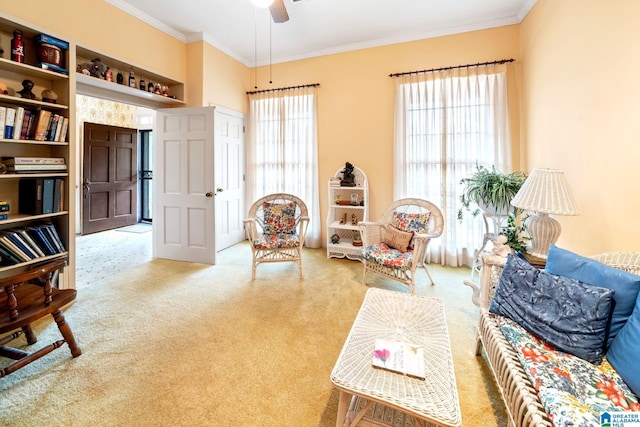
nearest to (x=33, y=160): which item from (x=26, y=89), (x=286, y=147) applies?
(x=26, y=89)

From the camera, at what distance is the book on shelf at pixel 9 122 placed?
7.46 feet

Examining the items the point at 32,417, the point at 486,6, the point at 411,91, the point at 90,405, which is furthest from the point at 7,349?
A: the point at 486,6

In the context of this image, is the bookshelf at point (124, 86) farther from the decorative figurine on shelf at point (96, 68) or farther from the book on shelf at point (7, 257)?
the book on shelf at point (7, 257)

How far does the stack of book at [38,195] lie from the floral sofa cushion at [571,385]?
3.65 metres

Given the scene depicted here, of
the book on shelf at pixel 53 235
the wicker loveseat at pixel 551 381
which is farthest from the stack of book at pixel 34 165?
the wicker loveseat at pixel 551 381

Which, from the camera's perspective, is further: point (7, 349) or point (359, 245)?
point (359, 245)

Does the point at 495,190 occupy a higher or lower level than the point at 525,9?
lower

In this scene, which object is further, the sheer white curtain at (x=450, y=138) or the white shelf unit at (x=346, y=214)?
the white shelf unit at (x=346, y=214)

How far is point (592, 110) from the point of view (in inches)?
85.4

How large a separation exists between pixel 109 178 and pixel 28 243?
412 cm

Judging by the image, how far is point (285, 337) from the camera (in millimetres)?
2172

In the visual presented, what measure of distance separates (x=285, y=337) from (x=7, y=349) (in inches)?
69.8

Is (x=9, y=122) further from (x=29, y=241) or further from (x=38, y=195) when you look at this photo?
(x=29, y=241)

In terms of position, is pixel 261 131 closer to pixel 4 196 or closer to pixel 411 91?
pixel 411 91
